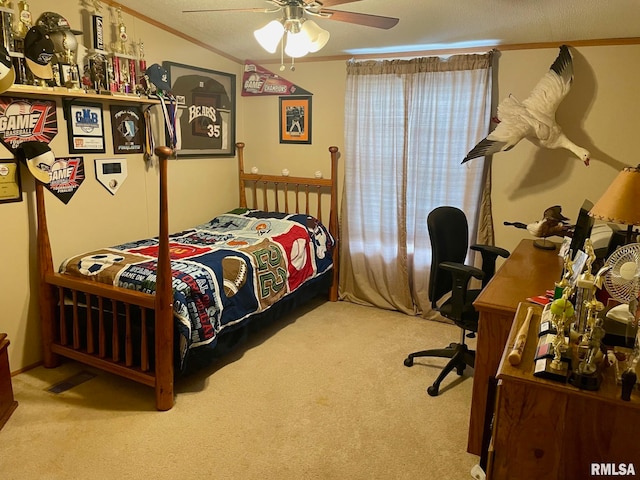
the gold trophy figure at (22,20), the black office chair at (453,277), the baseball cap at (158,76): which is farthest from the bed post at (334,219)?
the gold trophy figure at (22,20)

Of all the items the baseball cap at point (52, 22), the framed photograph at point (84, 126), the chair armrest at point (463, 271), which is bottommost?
the chair armrest at point (463, 271)

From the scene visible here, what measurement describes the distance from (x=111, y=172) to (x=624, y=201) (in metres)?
2.97

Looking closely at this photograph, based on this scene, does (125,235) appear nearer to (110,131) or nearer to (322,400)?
(110,131)

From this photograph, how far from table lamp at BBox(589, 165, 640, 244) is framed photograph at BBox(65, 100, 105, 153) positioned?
2.90 m

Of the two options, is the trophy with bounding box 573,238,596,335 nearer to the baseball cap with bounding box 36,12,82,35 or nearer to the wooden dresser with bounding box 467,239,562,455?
the wooden dresser with bounding box 467,239,562,455

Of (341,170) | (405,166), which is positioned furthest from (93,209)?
(405,166)

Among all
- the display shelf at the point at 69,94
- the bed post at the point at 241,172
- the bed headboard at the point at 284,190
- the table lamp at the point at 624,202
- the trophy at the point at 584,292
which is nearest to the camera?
the trophy at the point at 584,292

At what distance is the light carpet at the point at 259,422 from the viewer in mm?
2059

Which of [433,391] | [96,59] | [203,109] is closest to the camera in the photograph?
[433,391]

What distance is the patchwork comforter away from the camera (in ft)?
8.47

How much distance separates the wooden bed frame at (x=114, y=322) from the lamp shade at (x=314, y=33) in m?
0.88

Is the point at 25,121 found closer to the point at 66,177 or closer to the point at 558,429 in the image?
the point at 66,177

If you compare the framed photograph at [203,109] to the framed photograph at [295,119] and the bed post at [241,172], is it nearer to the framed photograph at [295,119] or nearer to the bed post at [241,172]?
the bed post at [241,172]

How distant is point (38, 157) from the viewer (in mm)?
2619
